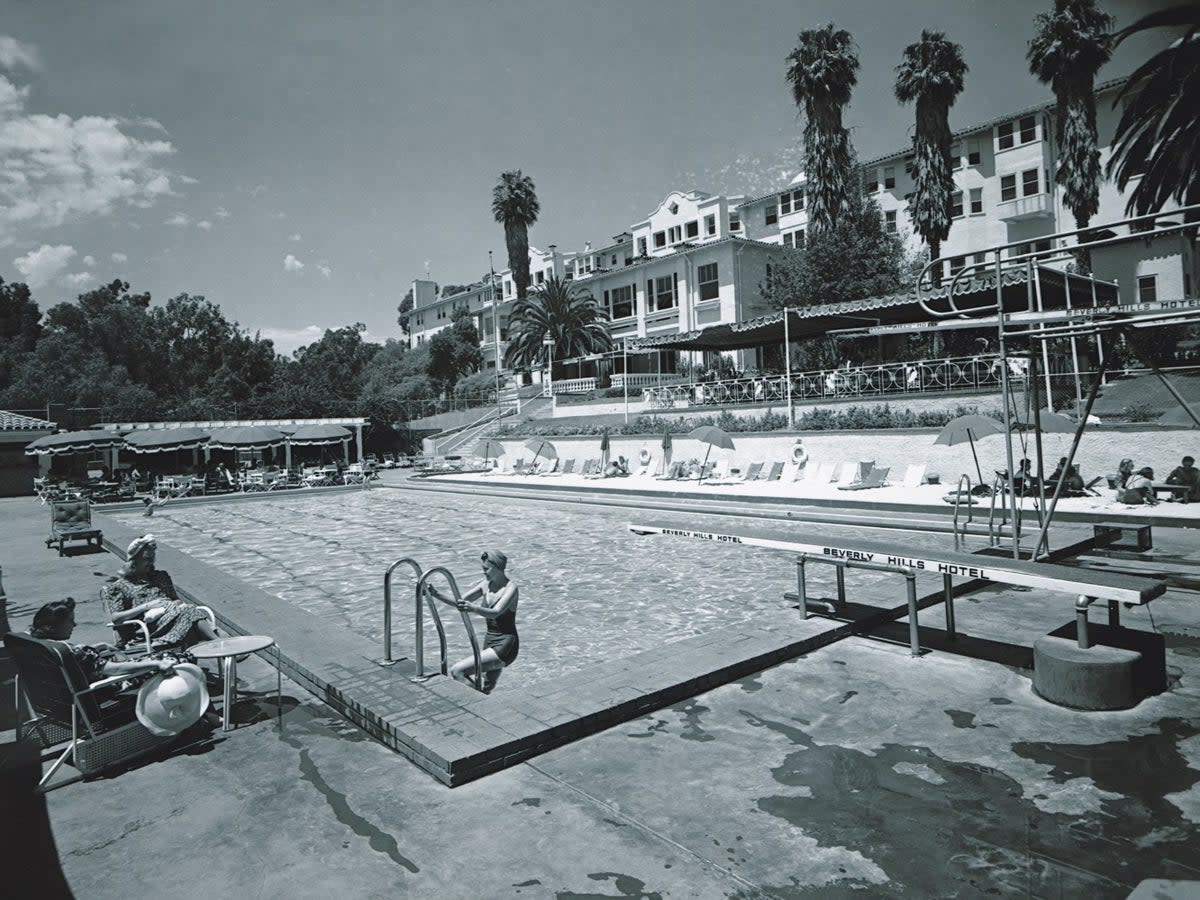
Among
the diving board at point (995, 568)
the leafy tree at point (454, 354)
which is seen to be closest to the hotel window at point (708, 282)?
the leafy tree at point (454, 354)

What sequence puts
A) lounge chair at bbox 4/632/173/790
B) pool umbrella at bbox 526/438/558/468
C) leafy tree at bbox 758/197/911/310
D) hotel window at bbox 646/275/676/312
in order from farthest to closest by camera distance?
1. hotel window at bbox 646/275/676/312
2. leafy tree at bbox 758/197/911/310
3. pool umbrella at bbox 526/438/558/468
4. lounge chair at bbox 4/632/173/790

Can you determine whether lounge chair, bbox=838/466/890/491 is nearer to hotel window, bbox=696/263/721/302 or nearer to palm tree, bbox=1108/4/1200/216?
palm tree, bbox=1108/4/1200/216

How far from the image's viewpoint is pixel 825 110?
3641cm

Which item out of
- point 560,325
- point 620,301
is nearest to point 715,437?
point 560,325

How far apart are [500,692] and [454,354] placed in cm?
6453

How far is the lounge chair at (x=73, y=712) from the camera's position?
507 centimetres

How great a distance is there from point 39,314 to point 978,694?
95720mm

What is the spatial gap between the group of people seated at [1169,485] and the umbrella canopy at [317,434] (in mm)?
27578

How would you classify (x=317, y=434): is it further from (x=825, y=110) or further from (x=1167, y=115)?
(x=1167, y=115)

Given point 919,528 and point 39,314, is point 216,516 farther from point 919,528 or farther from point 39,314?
point 39,314

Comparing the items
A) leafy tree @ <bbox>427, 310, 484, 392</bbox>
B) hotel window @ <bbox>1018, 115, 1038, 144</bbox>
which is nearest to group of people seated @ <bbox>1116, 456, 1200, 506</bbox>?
hotel window @ <bbox>1018, 115, 1038, 144</bbox>

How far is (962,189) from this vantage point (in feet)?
141

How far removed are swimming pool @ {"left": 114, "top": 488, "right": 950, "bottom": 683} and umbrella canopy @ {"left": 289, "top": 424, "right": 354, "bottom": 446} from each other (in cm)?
962

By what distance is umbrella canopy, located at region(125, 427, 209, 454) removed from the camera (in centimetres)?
2986
